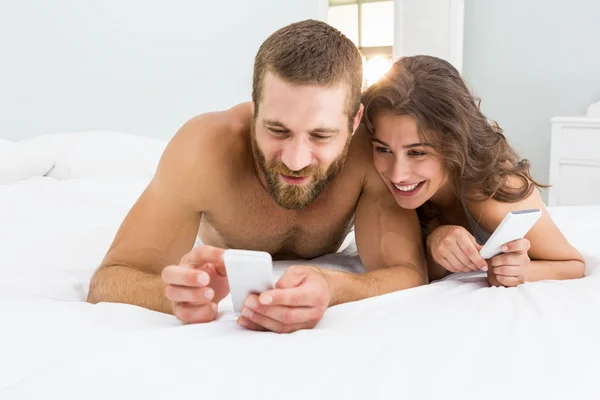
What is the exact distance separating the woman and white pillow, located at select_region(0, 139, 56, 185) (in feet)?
4.43

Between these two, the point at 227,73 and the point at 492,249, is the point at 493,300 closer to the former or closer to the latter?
the point at 492,249

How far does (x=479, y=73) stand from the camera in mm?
3779

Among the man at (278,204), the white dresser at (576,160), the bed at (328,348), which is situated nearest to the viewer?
the bed at (328,348)

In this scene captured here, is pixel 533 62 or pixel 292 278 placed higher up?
pixel 533 62

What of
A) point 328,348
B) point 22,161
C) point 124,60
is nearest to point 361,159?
point 328,348

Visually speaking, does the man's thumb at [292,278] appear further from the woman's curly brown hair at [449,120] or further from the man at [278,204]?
the woman's curly brown hair at [449,120]

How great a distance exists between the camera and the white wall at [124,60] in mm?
2500

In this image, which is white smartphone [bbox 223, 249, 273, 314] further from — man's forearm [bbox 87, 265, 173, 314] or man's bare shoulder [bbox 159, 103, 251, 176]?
man's bare shoulder [bbox 159, 103, 251, 176]

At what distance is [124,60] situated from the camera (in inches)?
111

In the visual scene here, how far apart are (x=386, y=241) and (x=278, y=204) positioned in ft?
0.85

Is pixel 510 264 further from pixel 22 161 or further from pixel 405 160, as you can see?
pixel 22 161

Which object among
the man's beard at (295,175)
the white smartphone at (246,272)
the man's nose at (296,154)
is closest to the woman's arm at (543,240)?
the man's beard at (295,175)

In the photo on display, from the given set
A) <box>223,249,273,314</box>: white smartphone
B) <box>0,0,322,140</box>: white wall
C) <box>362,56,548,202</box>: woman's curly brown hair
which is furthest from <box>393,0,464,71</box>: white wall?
<box>223,249,273,314</box>: white smartphone

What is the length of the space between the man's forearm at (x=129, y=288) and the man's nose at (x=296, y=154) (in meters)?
0.33
